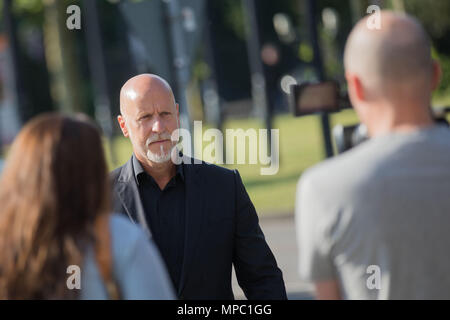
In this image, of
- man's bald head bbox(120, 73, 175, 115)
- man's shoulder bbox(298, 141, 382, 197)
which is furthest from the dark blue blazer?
man's shoulder bbox(298, 141, 382, 197)

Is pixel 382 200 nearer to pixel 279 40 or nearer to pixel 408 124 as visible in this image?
pixel 408 124

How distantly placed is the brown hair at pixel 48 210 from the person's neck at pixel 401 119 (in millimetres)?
725

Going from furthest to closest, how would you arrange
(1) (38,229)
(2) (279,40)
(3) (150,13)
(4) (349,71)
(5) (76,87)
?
(2) (279,40), (5) (76,87), (3) (150,13), (4) (349,71), (1) (38,229)

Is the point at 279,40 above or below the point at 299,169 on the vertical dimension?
above

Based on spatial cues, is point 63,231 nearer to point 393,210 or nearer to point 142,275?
point 142,275

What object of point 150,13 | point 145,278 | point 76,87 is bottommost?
point 145,278

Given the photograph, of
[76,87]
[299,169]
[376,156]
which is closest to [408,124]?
[376,156]

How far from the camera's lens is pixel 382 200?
93.8 inches

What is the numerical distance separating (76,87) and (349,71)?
26667 mm

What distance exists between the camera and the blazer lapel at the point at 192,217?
3.67 meters

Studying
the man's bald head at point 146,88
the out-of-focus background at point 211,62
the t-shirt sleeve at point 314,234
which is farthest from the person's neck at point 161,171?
the t-shirt sleeve at point 314,234

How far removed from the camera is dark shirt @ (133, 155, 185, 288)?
12.2 feet

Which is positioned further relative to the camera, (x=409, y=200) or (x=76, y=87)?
(x=76, y=87)

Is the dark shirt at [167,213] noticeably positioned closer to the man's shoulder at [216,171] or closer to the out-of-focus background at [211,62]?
the man's shoulder at [216,171]
